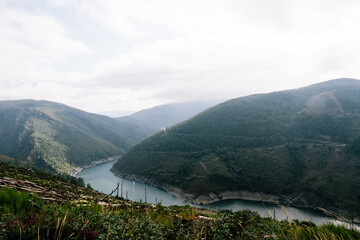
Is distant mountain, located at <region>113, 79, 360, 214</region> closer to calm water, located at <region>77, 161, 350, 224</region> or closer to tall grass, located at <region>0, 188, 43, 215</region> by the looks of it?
calm water, located at <region>77, 161, 350, 224</region>

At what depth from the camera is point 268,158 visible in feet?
442

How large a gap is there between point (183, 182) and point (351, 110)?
17887 centimetres

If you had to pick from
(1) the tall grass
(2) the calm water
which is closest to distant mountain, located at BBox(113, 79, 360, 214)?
(2) the calm water

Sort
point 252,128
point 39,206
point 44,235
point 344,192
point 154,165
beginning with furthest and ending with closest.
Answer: point 252,128 < point 154,165 < point 344,192 < point 39,206 < point 44,235

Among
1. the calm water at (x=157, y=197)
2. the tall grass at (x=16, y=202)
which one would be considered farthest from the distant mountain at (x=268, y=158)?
the tall grass at (x=16, y=202)

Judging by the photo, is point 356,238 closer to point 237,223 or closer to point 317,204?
point 237,223

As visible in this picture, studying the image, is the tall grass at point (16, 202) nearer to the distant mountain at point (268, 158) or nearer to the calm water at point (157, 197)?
the calm water at point (157, 197)

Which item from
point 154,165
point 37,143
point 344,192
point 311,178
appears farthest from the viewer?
point 37,143

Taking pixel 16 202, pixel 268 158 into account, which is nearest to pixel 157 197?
pixel 268 158

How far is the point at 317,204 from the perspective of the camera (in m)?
96.1

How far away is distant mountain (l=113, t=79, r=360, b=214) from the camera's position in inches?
4178

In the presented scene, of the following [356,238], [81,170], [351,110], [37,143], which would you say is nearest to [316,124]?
[351,110]

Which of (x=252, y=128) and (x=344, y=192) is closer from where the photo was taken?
(x=344, y=192)

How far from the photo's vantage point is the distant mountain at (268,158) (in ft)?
348
